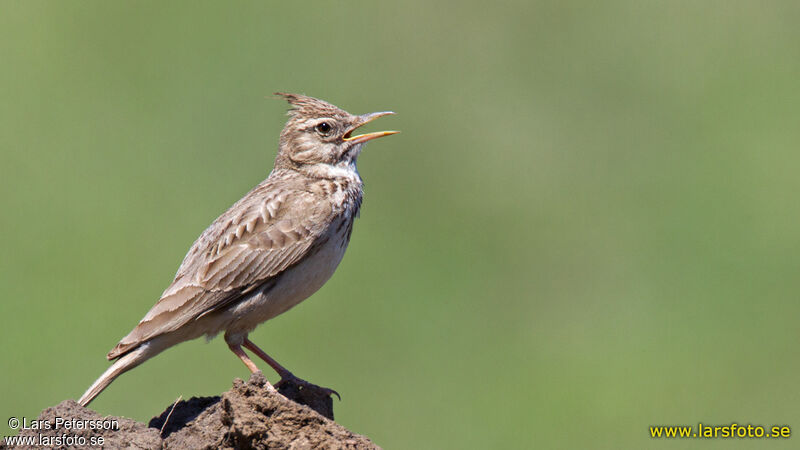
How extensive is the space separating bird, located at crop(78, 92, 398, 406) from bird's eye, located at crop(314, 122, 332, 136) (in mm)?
453

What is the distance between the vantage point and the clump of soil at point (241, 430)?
728cm

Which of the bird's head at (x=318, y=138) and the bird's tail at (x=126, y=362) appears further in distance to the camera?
the bird's head at (x=318, y=138)

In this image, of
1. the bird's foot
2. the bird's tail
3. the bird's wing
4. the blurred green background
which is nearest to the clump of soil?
the bird's tail

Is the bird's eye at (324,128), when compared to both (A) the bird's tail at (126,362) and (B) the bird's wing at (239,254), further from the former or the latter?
(A) the bird's tail at (126,362)

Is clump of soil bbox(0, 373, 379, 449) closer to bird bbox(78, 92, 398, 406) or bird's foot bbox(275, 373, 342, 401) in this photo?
bird bbox(78, 92, 398, 406)

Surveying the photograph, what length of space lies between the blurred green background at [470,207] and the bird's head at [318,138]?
575cm

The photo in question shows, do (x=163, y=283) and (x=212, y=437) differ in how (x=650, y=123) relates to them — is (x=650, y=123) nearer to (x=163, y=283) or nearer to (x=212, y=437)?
(x=163, y=283)

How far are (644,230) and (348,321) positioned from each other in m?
5.31

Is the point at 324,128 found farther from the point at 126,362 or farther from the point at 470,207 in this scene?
the point at 470,207

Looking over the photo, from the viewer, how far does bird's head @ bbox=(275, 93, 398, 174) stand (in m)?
10.5

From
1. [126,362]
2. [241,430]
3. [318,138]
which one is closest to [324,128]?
[318,138]

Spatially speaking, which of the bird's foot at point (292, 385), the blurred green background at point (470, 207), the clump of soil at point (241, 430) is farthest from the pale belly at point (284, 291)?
the blurred green background at point (470, 207)

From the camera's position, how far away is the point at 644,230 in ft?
68.4

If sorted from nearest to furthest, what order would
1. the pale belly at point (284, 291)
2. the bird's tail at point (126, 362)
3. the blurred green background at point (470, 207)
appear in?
the bird's tail at point (126, 362) < the pale belly at point (284, 291) < the blurred green background at point (470, 207)
